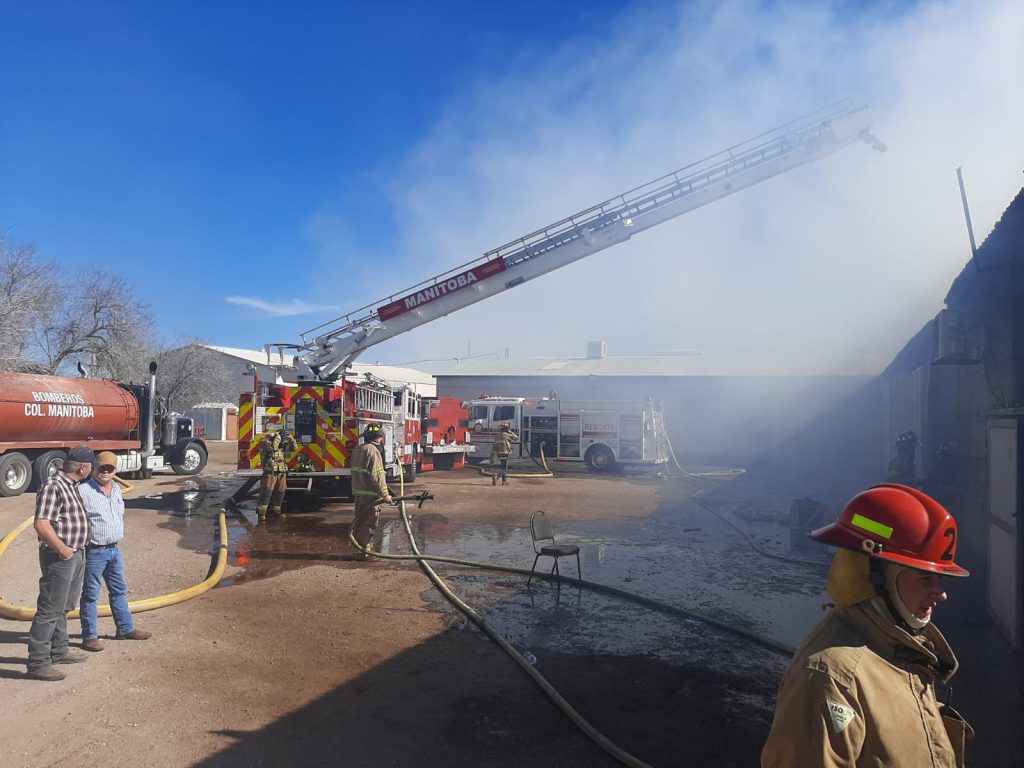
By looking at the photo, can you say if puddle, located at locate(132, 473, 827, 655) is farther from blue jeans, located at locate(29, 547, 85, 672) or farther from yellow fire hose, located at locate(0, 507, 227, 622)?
blue jeans, located at locate(29, 547, 85, 672)

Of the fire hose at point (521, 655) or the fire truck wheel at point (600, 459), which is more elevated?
the fire truck wheel at point (600, 459)

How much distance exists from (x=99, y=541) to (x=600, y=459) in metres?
17.5

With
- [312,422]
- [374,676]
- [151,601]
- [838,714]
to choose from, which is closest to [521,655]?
[374,676]

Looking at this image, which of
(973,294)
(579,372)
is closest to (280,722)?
(973,294)

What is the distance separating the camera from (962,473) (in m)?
9.61

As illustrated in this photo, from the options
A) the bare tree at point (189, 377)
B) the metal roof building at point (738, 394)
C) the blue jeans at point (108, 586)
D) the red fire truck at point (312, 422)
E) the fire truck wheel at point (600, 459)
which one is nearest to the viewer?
→ the blue jeans at point (108, 586)

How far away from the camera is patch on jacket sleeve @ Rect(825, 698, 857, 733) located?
148cm

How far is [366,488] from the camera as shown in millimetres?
8500

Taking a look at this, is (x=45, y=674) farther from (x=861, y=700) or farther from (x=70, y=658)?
(x=861, y=700)

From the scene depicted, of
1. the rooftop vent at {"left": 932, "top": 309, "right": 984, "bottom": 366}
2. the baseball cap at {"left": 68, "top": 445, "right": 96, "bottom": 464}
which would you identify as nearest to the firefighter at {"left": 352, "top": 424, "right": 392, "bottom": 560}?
the baseball cap at {"left": 68, "top": 445, "right": 96, "bottom": 464}

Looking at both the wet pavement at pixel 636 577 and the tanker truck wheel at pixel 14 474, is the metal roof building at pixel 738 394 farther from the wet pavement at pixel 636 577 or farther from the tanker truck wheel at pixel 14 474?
the tanker truck wheel at pixel 14 474

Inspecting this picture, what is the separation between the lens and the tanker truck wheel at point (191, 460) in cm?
1841

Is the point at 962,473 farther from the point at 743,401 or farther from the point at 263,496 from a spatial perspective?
the point at 743,401

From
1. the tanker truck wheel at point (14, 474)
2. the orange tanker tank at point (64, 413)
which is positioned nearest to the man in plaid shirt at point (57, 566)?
the orange tanker tank at point (64, 413)
